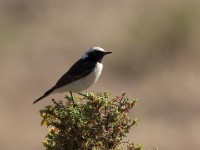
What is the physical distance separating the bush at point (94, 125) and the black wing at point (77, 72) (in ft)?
9.84

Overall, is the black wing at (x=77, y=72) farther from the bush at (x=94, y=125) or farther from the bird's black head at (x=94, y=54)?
the bush at (x=94, y=125)

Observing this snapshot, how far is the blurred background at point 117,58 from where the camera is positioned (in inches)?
978

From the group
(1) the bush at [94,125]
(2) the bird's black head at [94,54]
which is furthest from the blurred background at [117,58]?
(1) the bush at [94,125]

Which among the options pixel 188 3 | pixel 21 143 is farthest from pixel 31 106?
pixel 188 3

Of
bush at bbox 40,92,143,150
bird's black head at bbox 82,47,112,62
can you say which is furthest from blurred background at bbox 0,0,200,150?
bush at bbox 40,92,143,150

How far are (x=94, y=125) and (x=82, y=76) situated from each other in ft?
11.5

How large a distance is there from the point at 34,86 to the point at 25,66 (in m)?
2.67

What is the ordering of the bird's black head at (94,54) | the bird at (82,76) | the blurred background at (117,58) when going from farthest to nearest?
the blurred background at (117,58) → the bird's black head at (94,54) → the bird at (82,76)

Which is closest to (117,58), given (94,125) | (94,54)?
(94,54)

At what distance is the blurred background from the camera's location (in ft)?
81.5

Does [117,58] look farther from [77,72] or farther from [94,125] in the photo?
[94,125]

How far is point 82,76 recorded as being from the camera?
1161 centimetres

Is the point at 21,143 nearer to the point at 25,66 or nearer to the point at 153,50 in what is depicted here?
the point at 25,66

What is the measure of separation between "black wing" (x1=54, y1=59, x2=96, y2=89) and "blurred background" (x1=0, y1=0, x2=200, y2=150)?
422 inches
